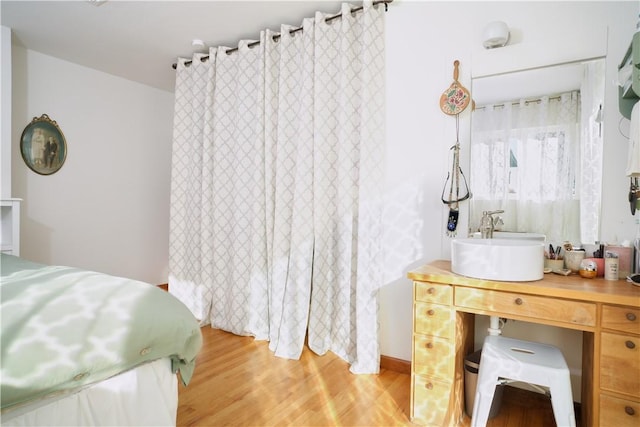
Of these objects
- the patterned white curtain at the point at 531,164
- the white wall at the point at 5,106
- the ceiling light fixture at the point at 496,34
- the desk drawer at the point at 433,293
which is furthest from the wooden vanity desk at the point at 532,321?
the white wall at the point at 5,106

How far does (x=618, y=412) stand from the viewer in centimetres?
137

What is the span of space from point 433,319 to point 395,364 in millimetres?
753

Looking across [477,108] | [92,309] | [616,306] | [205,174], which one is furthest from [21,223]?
[616,306]

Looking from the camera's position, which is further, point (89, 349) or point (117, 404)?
point (117, 404)

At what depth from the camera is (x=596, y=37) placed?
5.94 ft

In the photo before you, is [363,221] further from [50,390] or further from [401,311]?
[50,390]

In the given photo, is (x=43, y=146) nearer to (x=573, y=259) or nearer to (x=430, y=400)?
(x=430, y=400)

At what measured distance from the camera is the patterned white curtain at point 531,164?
1.91 meters

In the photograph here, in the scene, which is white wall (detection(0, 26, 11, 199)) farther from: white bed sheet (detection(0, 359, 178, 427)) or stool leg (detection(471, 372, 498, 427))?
stool leg (detection(471, 372, 498, 427))

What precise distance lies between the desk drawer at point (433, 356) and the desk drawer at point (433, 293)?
0.18 m

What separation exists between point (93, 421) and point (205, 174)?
227 centimetres

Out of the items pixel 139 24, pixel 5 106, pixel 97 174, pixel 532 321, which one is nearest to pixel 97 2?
pixel 139 24

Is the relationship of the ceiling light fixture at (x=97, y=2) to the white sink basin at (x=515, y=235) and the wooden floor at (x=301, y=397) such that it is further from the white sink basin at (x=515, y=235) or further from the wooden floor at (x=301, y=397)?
the white sink basin at (x=515, y=235)

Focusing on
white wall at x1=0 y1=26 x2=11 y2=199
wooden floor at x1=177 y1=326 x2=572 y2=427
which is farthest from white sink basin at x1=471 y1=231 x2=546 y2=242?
white wall at x1=0 y1=26 x2=11 y2=199
